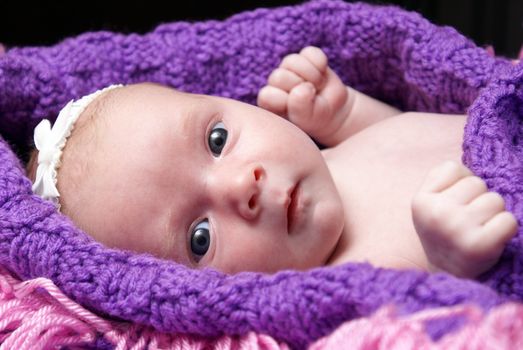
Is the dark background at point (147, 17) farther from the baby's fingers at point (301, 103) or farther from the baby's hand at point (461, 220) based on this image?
the baby's hand at point (461, 220)

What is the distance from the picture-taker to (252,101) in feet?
4.98

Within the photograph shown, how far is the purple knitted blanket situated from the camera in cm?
91

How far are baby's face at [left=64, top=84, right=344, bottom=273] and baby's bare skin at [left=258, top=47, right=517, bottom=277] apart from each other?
0.27 ft

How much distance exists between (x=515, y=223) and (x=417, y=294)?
0.56 feet

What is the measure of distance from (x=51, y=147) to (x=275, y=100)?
0.44m

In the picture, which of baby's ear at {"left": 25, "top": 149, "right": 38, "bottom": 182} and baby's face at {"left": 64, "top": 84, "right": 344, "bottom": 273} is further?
baby's ear at {"left": 25, "top": 149, "right": 38, "bottom": 182}

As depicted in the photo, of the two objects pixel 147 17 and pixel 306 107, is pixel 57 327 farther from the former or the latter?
pixel 147 17

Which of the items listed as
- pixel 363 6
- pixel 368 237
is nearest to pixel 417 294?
pixel 368 237

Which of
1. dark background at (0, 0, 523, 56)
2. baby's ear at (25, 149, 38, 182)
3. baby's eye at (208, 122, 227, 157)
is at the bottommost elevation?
baby's ear at (25, 149, 38, 182)

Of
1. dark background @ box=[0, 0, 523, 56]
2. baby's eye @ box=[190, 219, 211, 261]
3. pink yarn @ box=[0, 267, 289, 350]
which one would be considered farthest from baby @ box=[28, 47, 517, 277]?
dark background @ box=[0, 0, 523, 56]

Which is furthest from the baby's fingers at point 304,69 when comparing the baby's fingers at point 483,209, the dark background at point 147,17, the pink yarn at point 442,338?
the pink yarn at point 442,338

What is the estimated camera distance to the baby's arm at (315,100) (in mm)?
1428

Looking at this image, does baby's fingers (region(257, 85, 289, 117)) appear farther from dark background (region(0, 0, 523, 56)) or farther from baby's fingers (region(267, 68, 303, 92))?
dark background (region(0, 0, 523, 56))

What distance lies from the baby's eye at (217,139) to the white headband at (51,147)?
234mm
